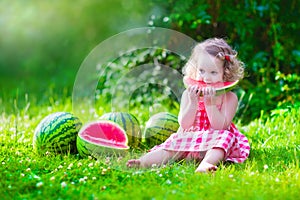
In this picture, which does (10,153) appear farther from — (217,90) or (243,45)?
(243,45)

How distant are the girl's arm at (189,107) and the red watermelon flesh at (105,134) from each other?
0.55 meters

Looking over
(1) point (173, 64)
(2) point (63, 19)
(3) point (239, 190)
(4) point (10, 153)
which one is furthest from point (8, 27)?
(3) point (239, 190)

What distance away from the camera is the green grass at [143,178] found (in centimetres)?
312

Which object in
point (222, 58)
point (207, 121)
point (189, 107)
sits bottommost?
point (207, 121)

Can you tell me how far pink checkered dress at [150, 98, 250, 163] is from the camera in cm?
397

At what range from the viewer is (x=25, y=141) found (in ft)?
15.3

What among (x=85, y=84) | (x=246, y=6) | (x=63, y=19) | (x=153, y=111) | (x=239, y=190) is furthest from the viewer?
(x=63, y=19)

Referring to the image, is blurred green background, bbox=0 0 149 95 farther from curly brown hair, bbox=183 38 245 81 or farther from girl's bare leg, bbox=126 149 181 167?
girl's bare leg, bbox=126 149 181 167

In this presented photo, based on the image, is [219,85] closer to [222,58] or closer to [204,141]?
[222,58]

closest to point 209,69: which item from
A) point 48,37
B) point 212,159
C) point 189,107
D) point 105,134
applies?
point 189,107

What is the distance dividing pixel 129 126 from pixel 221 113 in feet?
2.80

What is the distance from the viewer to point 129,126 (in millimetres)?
4453

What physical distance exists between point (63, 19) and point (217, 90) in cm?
525

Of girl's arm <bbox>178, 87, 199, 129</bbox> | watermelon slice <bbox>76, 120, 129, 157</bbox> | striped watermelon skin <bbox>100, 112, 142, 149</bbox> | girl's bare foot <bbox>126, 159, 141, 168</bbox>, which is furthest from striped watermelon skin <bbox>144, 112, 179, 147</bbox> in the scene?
girl's bare foot <bbox>126, 159, 141, 168</bbox>
